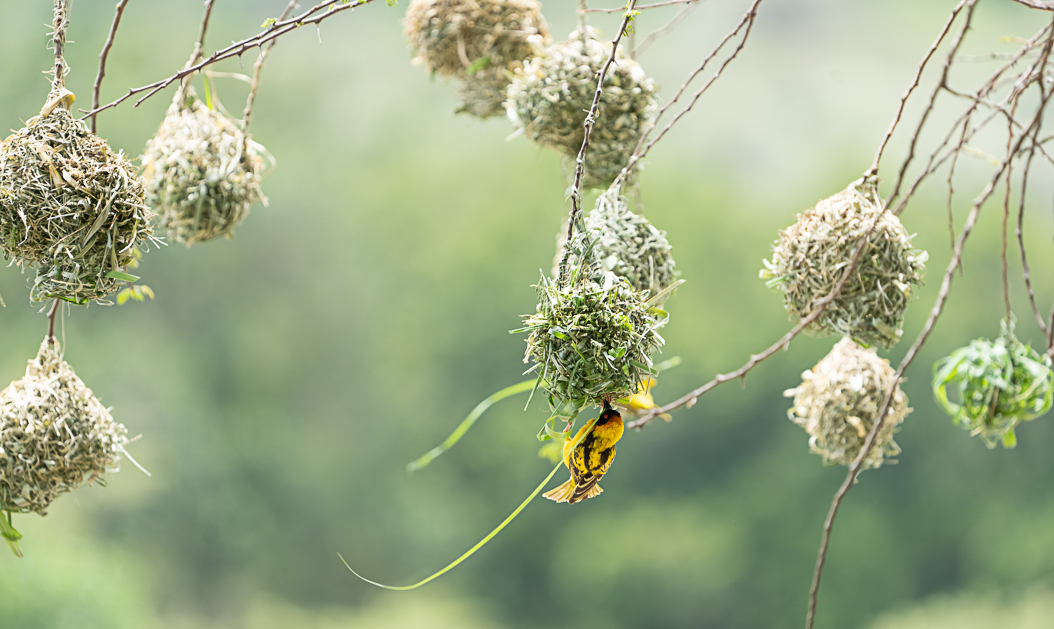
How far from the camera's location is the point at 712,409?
17.7ft

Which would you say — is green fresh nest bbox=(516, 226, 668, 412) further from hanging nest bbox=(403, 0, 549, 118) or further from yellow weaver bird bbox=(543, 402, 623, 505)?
hanging nest bbox=(403, 0, 549, 118)

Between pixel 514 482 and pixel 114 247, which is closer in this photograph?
pixel 114 247

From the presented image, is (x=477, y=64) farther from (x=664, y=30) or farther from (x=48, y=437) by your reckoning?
(x=48, y=437)

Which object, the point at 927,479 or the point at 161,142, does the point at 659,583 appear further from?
the point at 161,142

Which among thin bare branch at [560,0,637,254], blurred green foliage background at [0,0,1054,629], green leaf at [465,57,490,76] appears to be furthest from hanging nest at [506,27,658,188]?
blurred green foliage background at [0,0,1054,629]

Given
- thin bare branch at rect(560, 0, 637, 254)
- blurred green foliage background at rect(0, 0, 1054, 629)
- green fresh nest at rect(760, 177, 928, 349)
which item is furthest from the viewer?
blurred green foliage background at rect(0, 0, 1054, 629)

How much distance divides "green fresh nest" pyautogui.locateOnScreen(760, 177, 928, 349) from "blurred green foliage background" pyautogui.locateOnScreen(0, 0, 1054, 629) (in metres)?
4.00

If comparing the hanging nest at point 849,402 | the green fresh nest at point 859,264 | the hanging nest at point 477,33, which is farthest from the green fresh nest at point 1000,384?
the hanging nest at point 477,33

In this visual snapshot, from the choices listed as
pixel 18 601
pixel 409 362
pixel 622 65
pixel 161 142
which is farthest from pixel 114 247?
pixel 409 362

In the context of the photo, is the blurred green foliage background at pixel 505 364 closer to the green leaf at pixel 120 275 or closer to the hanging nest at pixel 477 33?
the hanging nest at pixel 477 33

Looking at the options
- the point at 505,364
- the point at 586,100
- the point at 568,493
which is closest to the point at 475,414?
the point at 568,493

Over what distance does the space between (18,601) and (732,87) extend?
506cm

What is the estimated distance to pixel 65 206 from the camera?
0.90 meters

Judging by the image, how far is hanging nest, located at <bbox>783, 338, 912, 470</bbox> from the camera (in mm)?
1285
